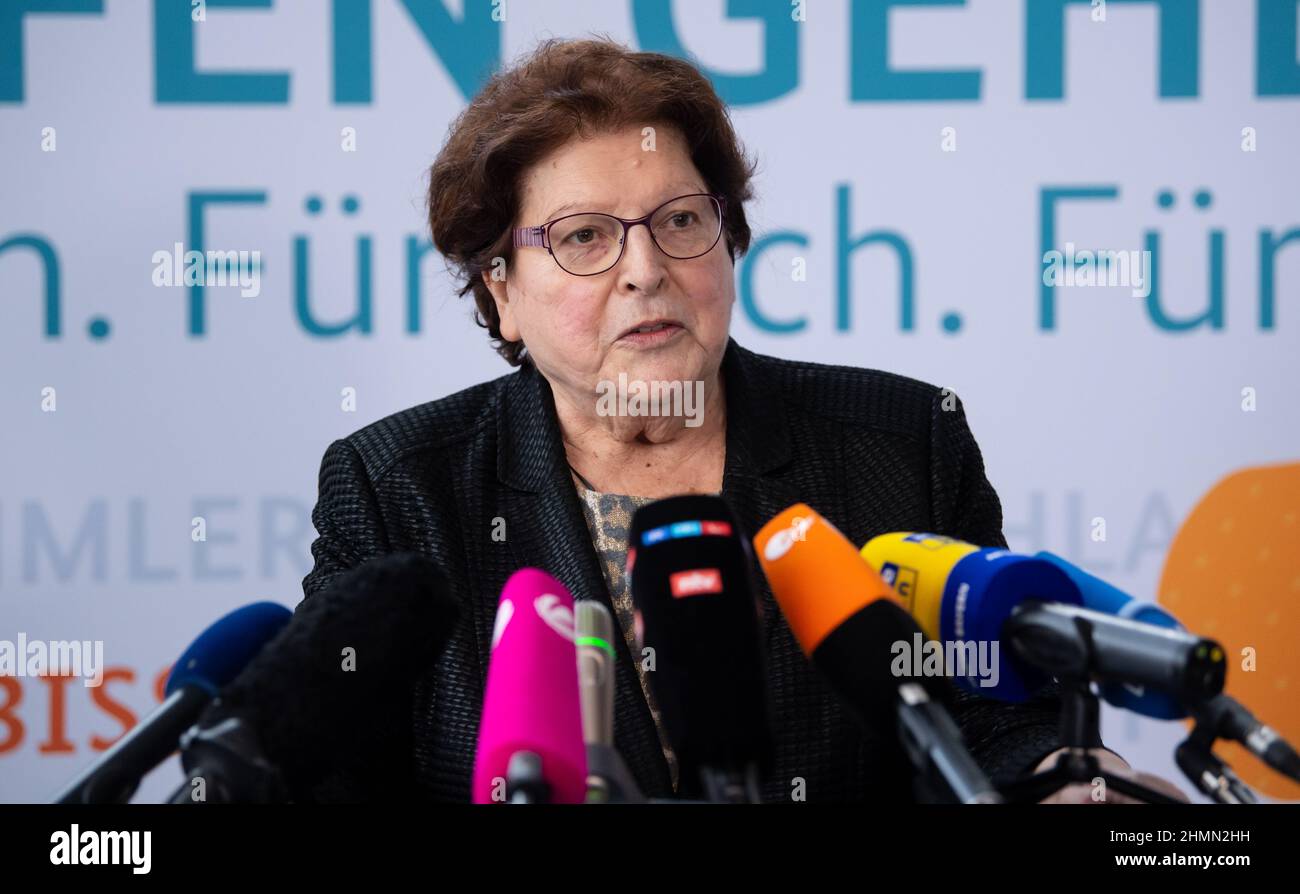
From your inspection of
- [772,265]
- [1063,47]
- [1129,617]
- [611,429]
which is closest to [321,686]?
[1129,617]

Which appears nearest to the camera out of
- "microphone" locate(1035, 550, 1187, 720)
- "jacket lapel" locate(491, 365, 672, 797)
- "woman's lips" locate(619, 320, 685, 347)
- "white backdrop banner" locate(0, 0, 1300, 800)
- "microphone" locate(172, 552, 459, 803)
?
"microphone" locate(172, 552, 459, 803)

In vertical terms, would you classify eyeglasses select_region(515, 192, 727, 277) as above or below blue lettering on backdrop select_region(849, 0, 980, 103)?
below

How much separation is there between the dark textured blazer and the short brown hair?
23cm

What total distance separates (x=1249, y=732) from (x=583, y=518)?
1.04 m

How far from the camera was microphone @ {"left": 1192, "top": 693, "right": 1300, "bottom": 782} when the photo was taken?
80 centimetres

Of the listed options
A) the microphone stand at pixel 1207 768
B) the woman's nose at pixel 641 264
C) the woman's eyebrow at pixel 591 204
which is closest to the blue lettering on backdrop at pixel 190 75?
the woman's eyebrow at pixel 591 204

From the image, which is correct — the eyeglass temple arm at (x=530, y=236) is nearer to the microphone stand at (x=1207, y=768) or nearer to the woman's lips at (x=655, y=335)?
the woman's lips at (x=655, y=335)

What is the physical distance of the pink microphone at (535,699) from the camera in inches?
33.3

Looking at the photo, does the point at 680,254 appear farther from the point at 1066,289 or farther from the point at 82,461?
the point at 82,461

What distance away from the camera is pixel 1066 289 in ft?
9.37

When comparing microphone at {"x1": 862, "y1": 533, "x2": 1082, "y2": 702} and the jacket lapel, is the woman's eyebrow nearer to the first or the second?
the jacket lapel

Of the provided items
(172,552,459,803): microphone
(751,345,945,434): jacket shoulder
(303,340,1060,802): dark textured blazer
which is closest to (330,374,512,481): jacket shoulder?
(303,340,1060,802): dark textured blazer

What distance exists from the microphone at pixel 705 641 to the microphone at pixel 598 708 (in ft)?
0.13

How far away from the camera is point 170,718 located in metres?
0.84
